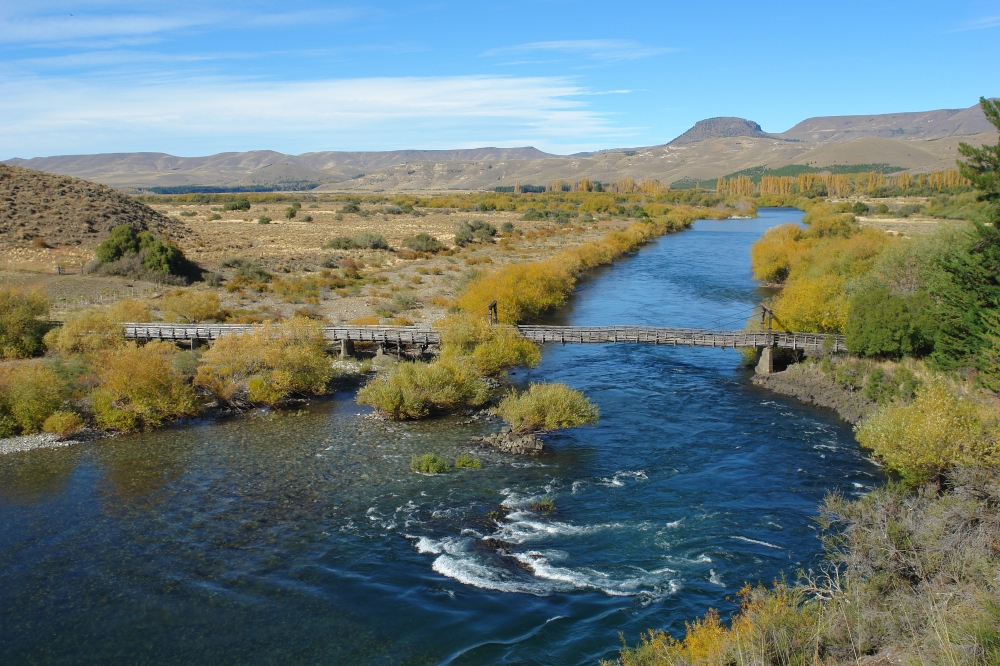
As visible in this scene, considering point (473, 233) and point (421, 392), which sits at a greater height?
point (473, 233)

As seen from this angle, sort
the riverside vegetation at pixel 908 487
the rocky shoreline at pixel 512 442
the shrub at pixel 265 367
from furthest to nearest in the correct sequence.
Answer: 1. the shrub at pixel 265 367
2. the rocky shoreline at pixel 512 442
3. the riverside vegetation at pixel 908 487

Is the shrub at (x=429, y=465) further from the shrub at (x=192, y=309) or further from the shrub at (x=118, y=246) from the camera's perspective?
the shrub at (x=118, y=246)

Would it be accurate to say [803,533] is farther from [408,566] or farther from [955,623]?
[408,566]

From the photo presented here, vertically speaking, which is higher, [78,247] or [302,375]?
[78,247]

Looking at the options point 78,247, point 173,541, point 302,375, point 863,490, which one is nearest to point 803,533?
point 863,490

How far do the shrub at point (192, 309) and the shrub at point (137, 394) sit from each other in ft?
41.4

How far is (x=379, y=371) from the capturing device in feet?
121

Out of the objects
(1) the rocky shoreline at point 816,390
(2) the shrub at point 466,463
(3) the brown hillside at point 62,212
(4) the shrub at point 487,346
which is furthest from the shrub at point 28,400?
(3) the brown hillside at point 62,212

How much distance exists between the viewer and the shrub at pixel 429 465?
24.5m

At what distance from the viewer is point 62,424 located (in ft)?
90.4

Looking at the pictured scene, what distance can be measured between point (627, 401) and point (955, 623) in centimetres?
2133

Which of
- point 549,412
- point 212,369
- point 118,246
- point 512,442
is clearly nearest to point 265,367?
point 212,369

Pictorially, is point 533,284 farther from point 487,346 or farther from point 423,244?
point 423,244

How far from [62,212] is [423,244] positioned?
34.3 m
